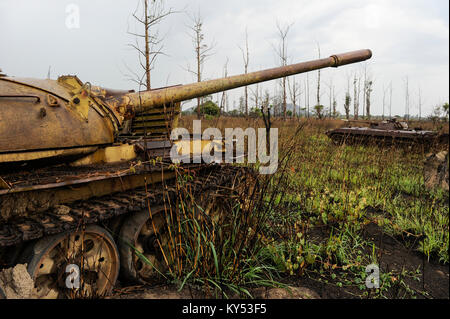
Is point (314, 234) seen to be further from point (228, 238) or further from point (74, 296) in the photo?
point (74, 296)

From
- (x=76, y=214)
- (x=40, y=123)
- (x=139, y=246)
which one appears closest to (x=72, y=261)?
(x=76, y=214)

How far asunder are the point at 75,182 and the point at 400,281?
3150 millimetres

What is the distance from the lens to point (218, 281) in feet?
9.14

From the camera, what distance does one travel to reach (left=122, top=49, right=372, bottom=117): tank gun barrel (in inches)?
154

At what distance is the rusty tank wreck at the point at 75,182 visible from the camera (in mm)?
2430

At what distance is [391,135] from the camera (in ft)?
37.0

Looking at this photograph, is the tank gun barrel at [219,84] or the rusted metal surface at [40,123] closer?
the rusted metal surface at [40,123]

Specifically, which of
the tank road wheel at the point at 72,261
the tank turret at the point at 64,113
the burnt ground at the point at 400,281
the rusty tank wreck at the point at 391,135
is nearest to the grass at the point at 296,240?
the burnt ground at the point at 400,281

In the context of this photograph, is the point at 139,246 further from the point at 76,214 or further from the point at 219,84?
the point at 219,84

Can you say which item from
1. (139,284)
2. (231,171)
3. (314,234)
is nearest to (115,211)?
(139,284)

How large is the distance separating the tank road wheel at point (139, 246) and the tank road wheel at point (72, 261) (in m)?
0.13

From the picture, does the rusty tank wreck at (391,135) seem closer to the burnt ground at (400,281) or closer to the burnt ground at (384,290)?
the burnt ground at (400,281)

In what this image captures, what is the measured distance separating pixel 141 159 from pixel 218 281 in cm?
160

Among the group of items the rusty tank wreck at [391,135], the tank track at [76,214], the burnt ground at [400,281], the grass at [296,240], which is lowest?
the burnt ground at [400,281]
